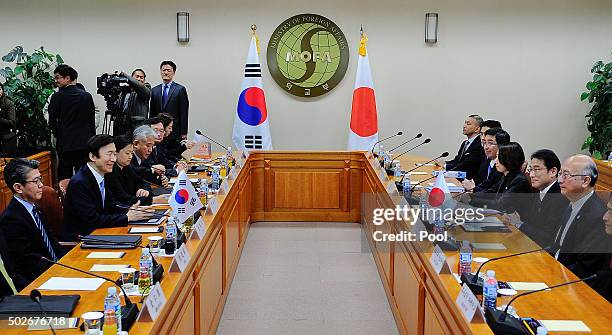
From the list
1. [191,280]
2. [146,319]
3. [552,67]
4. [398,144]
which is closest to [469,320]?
[146,319]

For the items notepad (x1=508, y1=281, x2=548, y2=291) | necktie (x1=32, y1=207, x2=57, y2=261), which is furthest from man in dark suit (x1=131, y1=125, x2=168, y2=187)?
notepad (x1=508, y1=281, x2=548, y2=291)

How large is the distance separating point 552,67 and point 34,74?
5.92 metres

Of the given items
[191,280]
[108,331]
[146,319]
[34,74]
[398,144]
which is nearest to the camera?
[108,331]

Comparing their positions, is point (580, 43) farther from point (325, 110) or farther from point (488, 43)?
point (325, 110)

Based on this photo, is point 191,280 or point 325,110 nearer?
point 191,280

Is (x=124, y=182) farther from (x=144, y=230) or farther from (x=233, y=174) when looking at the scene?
(x=144, y=230)

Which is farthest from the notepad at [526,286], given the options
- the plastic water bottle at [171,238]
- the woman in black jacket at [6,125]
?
the woman in black jacket at [6,125]

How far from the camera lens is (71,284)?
256 centimetres

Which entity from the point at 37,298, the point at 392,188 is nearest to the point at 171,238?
the point at 37,298

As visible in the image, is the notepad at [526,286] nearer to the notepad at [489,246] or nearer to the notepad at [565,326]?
the notepad at [565,326]

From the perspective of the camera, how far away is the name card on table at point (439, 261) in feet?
8.70

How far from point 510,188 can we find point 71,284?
2793mm

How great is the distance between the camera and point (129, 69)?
7.48 meters

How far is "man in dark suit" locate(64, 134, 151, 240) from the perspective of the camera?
356cm
